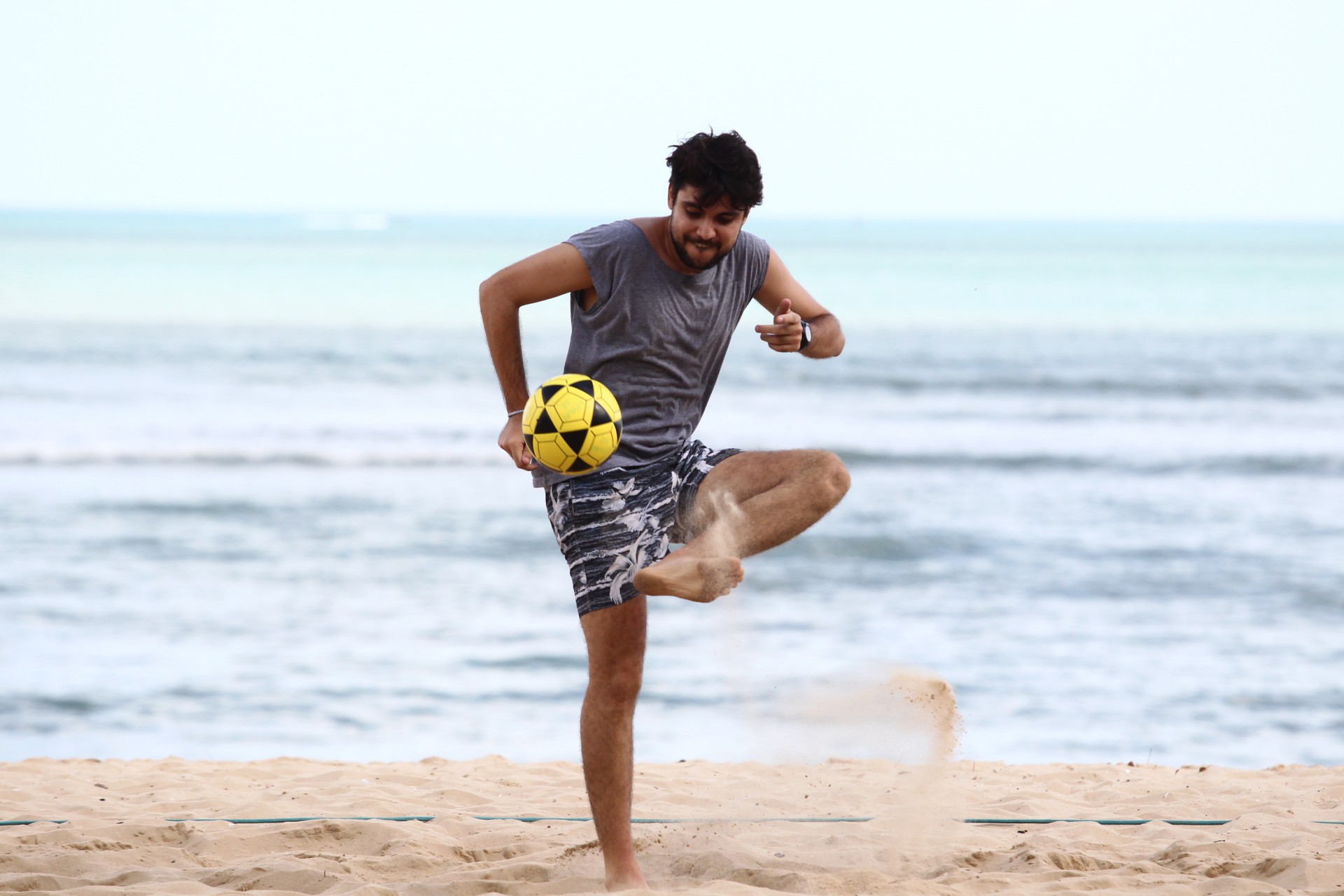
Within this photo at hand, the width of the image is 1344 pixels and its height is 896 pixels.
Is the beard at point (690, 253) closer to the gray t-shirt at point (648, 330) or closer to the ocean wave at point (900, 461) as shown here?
the gray t-shirt at point (648, 330)

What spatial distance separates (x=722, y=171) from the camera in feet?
12.4

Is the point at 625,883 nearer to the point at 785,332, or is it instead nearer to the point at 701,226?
the point at 785,332

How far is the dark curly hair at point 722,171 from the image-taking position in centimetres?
378

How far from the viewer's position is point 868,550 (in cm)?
1196

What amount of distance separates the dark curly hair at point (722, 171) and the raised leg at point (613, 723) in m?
1.22

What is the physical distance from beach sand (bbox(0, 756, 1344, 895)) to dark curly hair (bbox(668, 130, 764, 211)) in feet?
6.84

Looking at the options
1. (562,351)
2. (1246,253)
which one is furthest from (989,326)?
(1246,253)

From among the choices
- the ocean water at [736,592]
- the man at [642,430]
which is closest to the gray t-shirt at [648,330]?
the man at [642,430]

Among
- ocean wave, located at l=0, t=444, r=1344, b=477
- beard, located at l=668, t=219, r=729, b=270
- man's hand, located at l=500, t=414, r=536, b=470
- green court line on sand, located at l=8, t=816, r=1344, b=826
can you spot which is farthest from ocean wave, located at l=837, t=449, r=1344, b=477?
man's hand, located at l=500, t=414, r=536, b=470

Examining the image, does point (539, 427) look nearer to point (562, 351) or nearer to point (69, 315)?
point (562, 351)

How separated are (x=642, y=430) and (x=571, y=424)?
37cm

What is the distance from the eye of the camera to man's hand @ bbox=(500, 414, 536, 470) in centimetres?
393

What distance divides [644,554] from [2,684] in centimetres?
573

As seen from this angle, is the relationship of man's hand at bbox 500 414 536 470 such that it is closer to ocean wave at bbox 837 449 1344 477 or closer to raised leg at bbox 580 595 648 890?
raised leg at bbox 580 595 648 890
